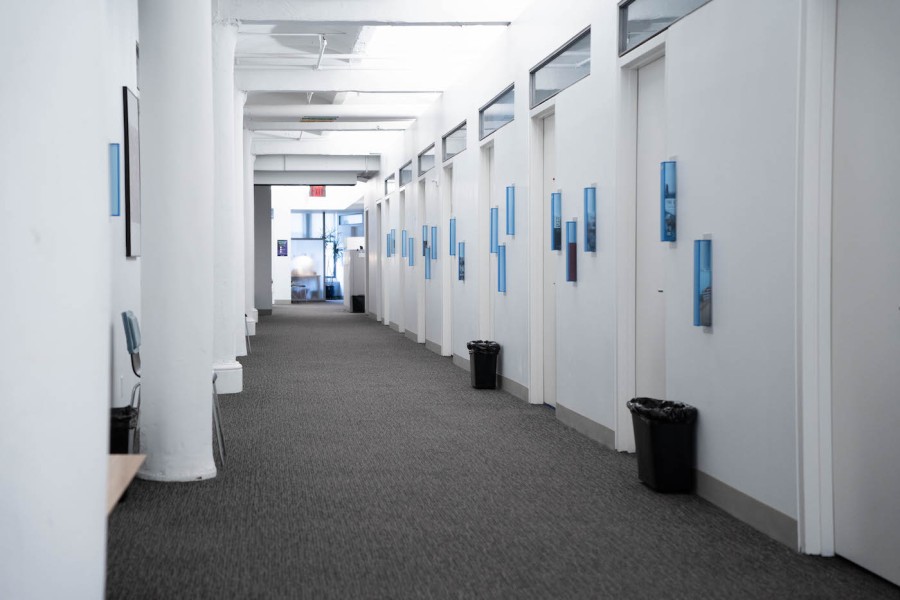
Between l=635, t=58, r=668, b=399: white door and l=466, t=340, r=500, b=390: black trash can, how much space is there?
310 centimetres

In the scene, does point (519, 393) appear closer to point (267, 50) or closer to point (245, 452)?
point (245, 452)

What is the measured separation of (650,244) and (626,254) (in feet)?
0.65

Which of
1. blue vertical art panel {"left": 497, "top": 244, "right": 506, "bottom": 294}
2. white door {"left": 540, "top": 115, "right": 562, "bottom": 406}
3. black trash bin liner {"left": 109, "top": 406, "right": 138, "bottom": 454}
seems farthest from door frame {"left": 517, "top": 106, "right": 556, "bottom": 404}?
black trash bin liner {"left": 109, "top": 406, "right": 138, "bottom": 454}

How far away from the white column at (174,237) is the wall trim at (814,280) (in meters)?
3.06

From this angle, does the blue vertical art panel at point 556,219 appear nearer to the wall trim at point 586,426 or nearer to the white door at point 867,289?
the wall trim at point 586,426

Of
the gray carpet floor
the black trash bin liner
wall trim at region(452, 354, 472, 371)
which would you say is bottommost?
the gray carpet floor

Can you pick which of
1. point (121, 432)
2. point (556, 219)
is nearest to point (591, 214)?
point (556, 219)

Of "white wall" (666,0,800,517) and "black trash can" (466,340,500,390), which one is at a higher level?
"white wall" (666,0,800,517)

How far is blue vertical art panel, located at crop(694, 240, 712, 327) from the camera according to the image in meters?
4.57

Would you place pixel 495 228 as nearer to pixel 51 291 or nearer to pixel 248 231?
pixel 51 291

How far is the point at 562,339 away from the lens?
7.06m

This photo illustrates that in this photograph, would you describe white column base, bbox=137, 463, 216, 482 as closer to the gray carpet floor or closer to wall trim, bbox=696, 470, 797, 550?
the gray carpet floor

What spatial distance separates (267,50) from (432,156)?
2.91m

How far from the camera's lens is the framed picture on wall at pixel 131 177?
6141 mm
